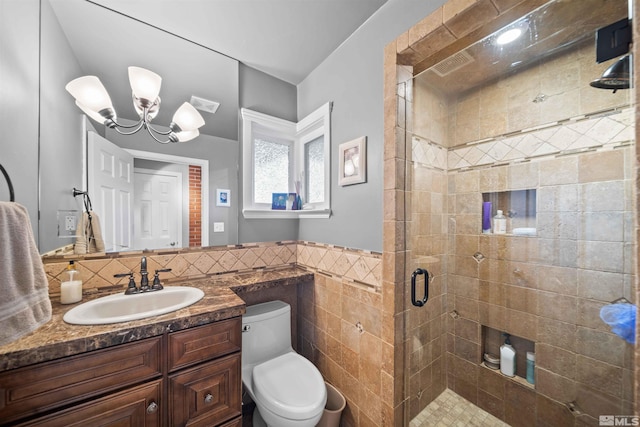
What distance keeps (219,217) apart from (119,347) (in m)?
0.91

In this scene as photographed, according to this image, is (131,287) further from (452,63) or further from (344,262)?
(452,63)

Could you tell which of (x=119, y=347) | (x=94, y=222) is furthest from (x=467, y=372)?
(x=94, y=222)

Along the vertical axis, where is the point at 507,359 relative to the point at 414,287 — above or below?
below

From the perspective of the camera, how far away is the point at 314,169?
195cm

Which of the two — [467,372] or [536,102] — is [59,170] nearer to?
[536,102]

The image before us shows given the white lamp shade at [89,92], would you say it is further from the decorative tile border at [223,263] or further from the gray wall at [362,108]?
the gray wall at [362,108]

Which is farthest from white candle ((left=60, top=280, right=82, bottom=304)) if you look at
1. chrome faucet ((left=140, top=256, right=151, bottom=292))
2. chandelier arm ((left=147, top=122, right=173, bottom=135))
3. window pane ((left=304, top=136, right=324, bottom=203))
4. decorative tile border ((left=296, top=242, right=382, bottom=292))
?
window pane ((left=304, top=136, right=324, bottom=203))

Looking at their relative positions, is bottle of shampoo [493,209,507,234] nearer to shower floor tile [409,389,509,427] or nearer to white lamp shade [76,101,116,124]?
shower floor tile [409,389,509,427]

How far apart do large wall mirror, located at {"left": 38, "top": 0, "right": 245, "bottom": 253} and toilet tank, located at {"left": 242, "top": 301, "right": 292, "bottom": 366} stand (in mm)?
550

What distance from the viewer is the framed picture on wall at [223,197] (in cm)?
162

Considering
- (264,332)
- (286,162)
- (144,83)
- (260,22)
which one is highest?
(260,22)

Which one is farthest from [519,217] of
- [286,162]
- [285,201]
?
[286,162]

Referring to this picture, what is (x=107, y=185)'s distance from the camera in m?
1.28

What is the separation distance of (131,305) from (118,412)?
494 mm
